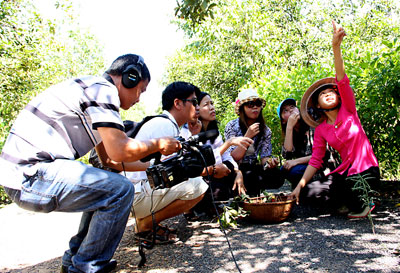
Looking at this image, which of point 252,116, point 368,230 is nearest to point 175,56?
point 252,116

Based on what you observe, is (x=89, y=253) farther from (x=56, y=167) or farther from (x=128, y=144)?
(x=128, y=144)

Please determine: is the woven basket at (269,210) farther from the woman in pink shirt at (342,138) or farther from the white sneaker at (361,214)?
the white sneaker at (361,214)

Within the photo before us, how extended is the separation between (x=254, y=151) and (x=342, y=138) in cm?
132

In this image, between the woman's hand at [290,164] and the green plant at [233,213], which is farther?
the woman's hand at [290,164]

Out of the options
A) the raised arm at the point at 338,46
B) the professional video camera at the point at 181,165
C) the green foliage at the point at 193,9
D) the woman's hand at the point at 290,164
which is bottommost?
the woman's hand at the point at 290,164

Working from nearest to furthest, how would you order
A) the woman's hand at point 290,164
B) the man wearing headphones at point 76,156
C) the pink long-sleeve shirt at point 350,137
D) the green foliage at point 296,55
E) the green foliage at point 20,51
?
the man wearing headphones at point 76,156 → the pink long-sleeve shirt at point 350,137 → the green foliage at point 296,55 → the woman's hand at point 290,164 → the green foliage at point 20,51

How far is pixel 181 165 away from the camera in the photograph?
8.21 ft

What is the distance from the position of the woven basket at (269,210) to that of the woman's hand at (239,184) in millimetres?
366

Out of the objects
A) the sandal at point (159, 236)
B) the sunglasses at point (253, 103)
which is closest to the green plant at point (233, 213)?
the sandal at point (159, 236)

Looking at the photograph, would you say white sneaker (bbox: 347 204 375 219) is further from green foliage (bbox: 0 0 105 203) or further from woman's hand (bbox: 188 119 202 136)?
green foliage (bbox: 0 0 105 203)

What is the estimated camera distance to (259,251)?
284cm

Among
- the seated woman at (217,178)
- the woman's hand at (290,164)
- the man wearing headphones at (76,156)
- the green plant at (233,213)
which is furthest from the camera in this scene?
the woman's hand at (290,164)

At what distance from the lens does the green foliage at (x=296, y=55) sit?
3.76 meters

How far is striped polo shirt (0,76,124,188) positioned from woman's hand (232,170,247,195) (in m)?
2.15
